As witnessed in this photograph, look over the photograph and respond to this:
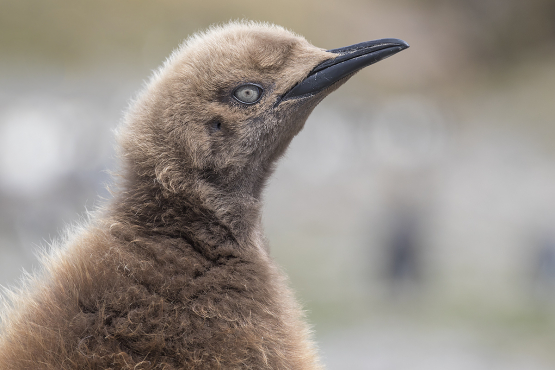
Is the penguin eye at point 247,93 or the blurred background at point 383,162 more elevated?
the blurred background at point 383,162

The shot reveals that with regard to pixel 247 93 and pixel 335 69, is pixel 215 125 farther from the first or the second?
pixel 335 69

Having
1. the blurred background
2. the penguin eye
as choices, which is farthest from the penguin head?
the blurred background

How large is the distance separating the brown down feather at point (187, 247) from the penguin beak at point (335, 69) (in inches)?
1.0

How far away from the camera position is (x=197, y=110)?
1413 millimetres

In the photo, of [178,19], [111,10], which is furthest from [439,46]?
[111,10]

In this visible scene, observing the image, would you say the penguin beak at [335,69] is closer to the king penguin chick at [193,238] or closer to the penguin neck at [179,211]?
the king penguin chick at [193,238]

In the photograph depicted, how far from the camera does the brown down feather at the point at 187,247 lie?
3.91 ft

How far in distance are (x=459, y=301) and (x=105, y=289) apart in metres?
8.41

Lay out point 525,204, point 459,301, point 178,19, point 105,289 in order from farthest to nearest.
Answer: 1. point 178,19
2. point 525,204
3. point 459,301
4. point 105,289

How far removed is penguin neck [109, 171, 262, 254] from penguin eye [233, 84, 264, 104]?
0.26m

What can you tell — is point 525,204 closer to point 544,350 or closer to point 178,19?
point 544,350

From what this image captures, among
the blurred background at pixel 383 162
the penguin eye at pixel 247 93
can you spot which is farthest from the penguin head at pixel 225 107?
the blurred background at pixel 383 162

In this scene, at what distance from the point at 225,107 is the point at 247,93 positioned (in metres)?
0.08

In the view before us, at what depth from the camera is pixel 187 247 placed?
1327mm
